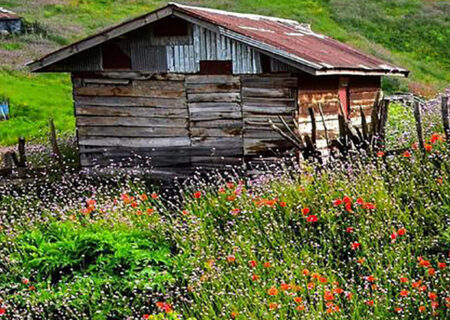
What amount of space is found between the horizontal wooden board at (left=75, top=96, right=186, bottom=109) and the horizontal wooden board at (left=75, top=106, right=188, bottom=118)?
0.22 ft

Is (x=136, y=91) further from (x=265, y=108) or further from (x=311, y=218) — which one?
(x=311, y=218)

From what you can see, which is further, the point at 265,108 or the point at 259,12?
the point at 259,12

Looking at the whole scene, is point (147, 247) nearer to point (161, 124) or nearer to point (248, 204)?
point (248, 204)

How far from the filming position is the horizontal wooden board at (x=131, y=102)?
44.5 feet

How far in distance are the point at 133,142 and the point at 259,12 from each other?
3970 centimetres

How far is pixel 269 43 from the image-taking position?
11984mm

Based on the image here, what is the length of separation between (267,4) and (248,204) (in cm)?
4967

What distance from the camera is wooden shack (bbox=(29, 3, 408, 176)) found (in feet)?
41.8

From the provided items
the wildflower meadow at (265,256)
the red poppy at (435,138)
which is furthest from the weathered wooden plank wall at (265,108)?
the red poppy at (435,138)

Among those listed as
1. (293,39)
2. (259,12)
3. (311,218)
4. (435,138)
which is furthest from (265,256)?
(259,12)

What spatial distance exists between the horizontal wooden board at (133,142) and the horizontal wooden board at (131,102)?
677 millimetres

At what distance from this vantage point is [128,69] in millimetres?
13836

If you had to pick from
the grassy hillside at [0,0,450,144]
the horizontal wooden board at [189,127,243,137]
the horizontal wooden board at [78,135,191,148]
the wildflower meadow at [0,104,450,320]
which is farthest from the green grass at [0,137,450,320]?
the grassy hillside at [0,0,450,144]

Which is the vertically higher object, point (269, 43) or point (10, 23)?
point (10, 23)
